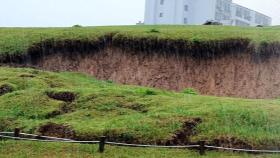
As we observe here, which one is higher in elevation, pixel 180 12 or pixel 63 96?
pixel 180 12

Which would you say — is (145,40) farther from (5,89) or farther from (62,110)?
(62,110)

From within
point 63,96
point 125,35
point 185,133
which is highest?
point 125,35

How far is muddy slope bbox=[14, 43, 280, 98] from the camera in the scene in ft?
69.5

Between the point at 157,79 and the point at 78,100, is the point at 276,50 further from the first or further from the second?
the point at 78,100

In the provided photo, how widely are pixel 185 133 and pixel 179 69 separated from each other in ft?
31.3

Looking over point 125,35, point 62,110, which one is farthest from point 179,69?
point 62,110

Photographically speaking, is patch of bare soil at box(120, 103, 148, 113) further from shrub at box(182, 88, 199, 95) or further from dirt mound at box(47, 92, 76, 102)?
shrub at box(182, 88, 199, 95)

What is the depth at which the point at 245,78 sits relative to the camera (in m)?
21.5

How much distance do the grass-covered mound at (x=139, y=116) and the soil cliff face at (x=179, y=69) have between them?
5372 mm

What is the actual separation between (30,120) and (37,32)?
1089cm

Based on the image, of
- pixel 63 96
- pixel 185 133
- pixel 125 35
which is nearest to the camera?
pixel 185 133

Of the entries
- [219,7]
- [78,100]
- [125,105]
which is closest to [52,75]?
[78,100]

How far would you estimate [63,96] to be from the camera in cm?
1653

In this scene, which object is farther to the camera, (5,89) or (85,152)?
(5,89)
